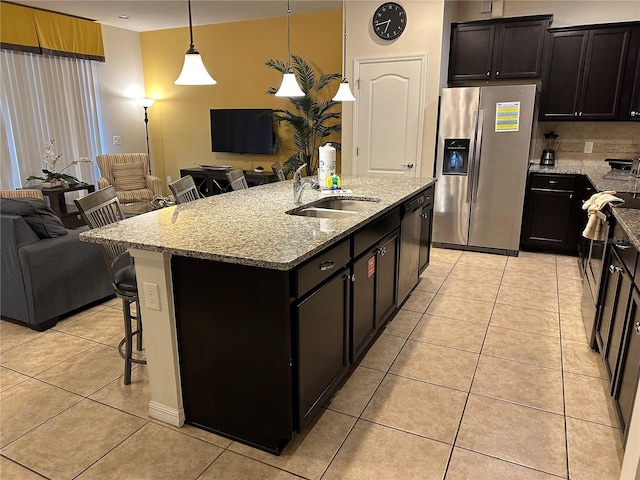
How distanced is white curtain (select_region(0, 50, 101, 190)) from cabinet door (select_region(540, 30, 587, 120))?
5984mm

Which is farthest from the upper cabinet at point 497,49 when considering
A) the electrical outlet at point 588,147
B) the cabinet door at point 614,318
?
the cabinet door at point 614,318

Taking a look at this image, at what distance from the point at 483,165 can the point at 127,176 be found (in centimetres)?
466

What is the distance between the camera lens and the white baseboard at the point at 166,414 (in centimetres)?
214

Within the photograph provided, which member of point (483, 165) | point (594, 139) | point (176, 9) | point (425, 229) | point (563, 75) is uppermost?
point (176, 9)

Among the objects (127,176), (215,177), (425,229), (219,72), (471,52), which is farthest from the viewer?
(219,72)

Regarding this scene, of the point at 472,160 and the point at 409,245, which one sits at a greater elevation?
the point at 472,160

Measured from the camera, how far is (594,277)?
3029mm

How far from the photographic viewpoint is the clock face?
4711 mm

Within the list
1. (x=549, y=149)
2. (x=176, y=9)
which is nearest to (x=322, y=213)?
(x=549, y=149)

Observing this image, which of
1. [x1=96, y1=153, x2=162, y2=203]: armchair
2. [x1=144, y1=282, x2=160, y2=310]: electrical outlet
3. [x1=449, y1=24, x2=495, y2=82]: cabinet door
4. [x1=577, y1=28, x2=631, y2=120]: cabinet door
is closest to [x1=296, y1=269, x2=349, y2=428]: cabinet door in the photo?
[x1=144, y1=282, x2=160, y2=310]: electrical outlet

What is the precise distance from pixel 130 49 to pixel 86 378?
20.0 feet

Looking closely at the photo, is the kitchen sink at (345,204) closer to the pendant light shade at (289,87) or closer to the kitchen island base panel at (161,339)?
the pendant light shade at (289,87)

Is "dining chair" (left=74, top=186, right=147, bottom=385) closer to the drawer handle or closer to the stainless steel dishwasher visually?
the drawer handle

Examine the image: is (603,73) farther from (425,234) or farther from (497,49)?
(425,234)
